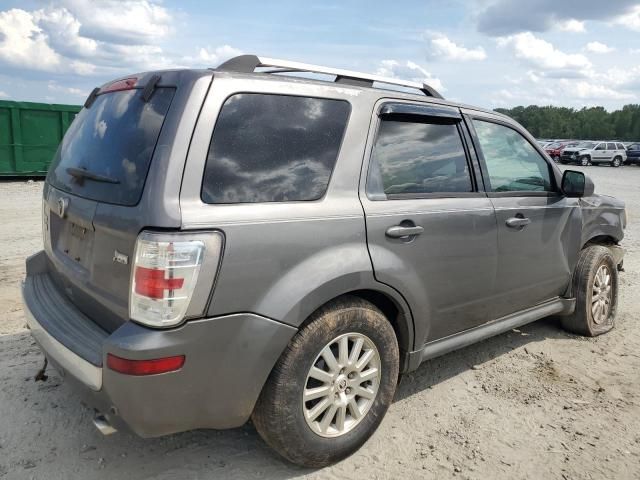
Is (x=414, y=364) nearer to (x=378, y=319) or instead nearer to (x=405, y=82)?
(x=378, y=319)

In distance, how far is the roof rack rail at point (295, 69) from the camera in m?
2.56

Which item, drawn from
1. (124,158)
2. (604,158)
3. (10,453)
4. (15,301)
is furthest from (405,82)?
(604,158)

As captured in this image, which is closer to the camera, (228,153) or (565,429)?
(228,153)

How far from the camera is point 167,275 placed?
6.92 feet

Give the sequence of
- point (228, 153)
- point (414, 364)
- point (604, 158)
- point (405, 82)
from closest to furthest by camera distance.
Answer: point (228, 153) → point (414, 364) → point (405, 82) → point (604, 158)

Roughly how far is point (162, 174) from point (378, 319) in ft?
4.33

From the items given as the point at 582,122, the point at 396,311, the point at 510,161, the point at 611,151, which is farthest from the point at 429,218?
the point at 582,122

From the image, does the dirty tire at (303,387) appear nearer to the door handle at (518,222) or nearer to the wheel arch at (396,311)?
the wheel arch at (396,311)

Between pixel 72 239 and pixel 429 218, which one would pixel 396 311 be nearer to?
pixel 429 218

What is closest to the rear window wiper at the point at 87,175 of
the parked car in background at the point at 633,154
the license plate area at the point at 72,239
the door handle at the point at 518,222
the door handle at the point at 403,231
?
the license plate area at the point at 72,239

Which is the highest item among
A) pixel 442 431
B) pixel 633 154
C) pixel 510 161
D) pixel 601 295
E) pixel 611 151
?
pixel 510 161

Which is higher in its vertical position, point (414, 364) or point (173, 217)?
point (173, 217)

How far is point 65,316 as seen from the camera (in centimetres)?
268

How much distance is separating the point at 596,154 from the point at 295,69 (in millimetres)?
37223
